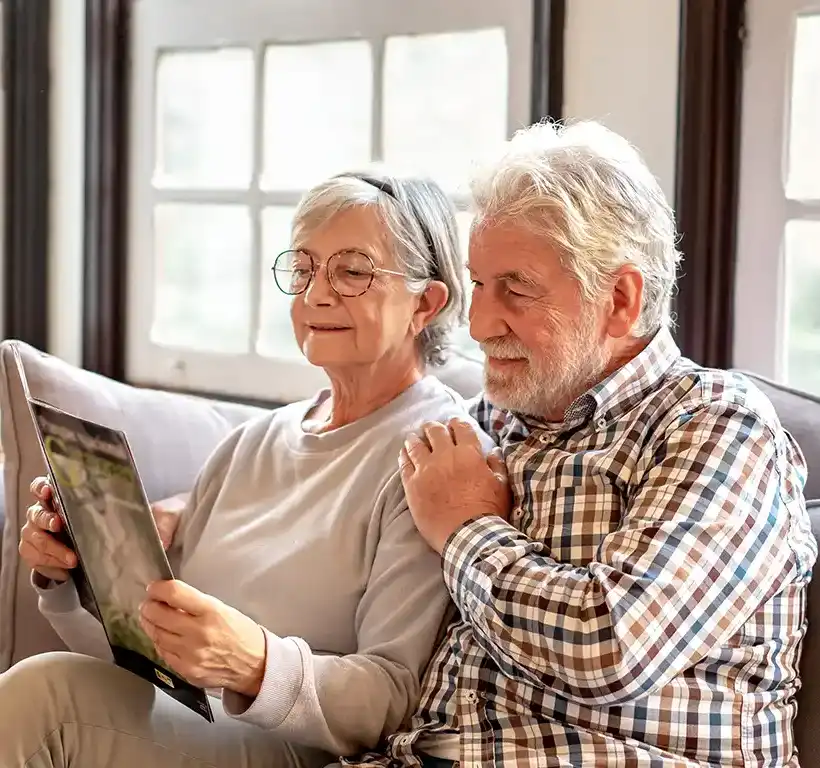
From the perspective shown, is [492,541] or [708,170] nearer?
[492,541]

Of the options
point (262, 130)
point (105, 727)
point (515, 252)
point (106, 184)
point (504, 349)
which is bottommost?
point (105, 727)

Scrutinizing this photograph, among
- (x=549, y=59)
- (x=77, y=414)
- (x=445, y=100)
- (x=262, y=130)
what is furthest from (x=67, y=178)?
(x=549, y=59)

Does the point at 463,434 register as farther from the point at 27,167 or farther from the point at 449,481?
the point at 27,167

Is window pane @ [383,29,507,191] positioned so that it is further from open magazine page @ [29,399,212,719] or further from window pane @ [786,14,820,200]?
open magazine page @ [29,399,212,719]

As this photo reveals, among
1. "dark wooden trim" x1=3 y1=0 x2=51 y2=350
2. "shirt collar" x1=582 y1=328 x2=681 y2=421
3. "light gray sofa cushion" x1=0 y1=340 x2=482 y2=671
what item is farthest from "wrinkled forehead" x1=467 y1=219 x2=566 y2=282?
"dark wooden trim" x1=3 y1=0 x2=51 y2=350

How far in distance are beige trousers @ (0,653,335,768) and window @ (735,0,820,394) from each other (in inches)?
40.1

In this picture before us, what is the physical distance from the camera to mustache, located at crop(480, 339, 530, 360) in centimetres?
144

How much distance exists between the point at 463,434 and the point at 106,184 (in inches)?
62.6

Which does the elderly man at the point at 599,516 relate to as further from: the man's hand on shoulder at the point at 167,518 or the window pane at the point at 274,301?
the window pane at the point at 274,301

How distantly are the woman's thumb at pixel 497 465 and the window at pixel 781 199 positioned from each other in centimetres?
64

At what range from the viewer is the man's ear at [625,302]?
1414mm

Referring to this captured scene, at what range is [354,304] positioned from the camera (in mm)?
1618

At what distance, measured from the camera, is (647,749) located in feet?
4.11

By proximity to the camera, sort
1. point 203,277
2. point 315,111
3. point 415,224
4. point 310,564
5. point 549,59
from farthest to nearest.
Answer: point 203,277 < point 315,111 < point 549,59 < point 415,224 < point 310,564
